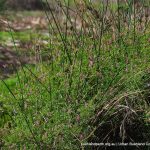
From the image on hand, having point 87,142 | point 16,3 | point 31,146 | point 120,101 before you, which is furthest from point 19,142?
point 16,3

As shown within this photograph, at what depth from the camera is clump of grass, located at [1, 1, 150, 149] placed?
4.09 m

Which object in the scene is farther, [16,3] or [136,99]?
[16,3]

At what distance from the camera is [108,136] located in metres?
4.30

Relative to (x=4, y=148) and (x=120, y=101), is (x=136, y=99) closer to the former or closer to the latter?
(x=120, y=101)

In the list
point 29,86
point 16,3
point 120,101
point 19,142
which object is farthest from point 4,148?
point 16,3

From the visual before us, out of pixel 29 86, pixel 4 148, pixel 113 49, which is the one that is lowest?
pixel 4 148

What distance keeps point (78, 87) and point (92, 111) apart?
0.80ft

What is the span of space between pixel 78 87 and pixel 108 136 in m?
0.40

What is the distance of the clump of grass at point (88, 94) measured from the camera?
13.4 feet

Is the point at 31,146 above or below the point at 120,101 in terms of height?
below

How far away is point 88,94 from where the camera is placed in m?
4.34

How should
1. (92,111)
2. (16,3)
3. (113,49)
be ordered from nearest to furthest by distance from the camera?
(92,111) → (113,49) → (16,3)

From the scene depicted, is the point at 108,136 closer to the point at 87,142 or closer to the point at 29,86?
the point at 87,142

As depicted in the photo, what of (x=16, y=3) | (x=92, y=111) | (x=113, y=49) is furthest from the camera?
(x=16, y=3)
